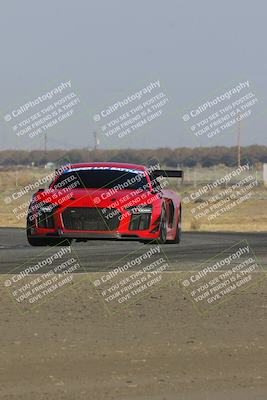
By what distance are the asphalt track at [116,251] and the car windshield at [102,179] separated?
1226 mm

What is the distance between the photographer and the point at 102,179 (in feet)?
61.8

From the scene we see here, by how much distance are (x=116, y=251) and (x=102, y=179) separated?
1.46 m

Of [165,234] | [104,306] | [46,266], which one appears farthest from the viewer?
[165,234]

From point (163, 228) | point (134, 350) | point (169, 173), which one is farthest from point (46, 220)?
point (134, 350)

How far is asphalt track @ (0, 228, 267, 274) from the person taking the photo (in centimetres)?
1648

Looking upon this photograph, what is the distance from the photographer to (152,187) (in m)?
19.1

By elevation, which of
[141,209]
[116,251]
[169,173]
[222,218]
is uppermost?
[169,173]

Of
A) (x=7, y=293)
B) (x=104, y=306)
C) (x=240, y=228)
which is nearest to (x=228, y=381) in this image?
(x=104, y=306)

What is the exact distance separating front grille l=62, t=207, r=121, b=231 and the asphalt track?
543 mm

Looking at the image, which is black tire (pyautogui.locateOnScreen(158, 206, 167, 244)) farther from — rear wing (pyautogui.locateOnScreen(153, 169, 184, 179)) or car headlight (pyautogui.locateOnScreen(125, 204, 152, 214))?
rear wing (pyautogui.locateOnScreen(153, 169, 184, 179))

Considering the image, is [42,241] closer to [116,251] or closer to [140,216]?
[116,251]

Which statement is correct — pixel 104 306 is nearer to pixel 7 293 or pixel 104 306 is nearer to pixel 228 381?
pixel 7 293

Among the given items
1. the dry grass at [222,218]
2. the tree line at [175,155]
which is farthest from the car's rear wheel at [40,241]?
the tree line at [175,155]

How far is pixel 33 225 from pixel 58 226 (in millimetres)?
604
